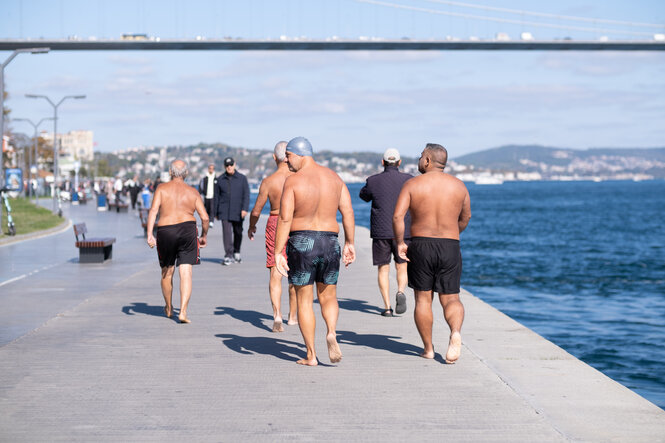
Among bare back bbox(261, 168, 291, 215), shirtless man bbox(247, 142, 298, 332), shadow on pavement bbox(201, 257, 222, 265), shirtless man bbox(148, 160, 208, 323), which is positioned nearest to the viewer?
shirtless man bbox(247, 142, 298, 332)

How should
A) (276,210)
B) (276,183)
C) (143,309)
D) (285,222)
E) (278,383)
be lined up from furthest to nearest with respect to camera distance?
1. (143,309)
2. (276,210)
3. (276,183)
4. (285,222)
5. (278,383)

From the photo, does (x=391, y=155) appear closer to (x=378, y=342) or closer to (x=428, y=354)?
(x=378, y=342)

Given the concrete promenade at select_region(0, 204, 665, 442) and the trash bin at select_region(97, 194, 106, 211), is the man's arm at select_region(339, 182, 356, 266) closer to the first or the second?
the concrete promenade at select_region(0, 204, 665, 442)

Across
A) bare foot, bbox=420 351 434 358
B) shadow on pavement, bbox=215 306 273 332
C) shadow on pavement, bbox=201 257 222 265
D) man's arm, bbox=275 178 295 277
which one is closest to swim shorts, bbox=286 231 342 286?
man's arm, bbox=275 178 295 277

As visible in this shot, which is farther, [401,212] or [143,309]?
[143,309]

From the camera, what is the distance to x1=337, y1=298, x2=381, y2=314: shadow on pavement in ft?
34.8

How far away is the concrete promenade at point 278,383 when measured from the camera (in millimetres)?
5320

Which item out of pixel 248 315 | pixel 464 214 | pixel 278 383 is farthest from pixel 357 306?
pixel 278 383

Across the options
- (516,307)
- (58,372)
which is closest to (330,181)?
(58,372)

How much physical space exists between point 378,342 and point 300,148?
208 cm

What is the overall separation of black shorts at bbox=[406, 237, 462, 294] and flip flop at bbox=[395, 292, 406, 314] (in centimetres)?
248

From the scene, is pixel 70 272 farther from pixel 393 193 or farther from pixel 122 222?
pixel 122 222

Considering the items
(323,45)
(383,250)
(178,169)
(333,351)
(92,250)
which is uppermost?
(323,45)

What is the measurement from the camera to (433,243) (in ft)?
24.3
